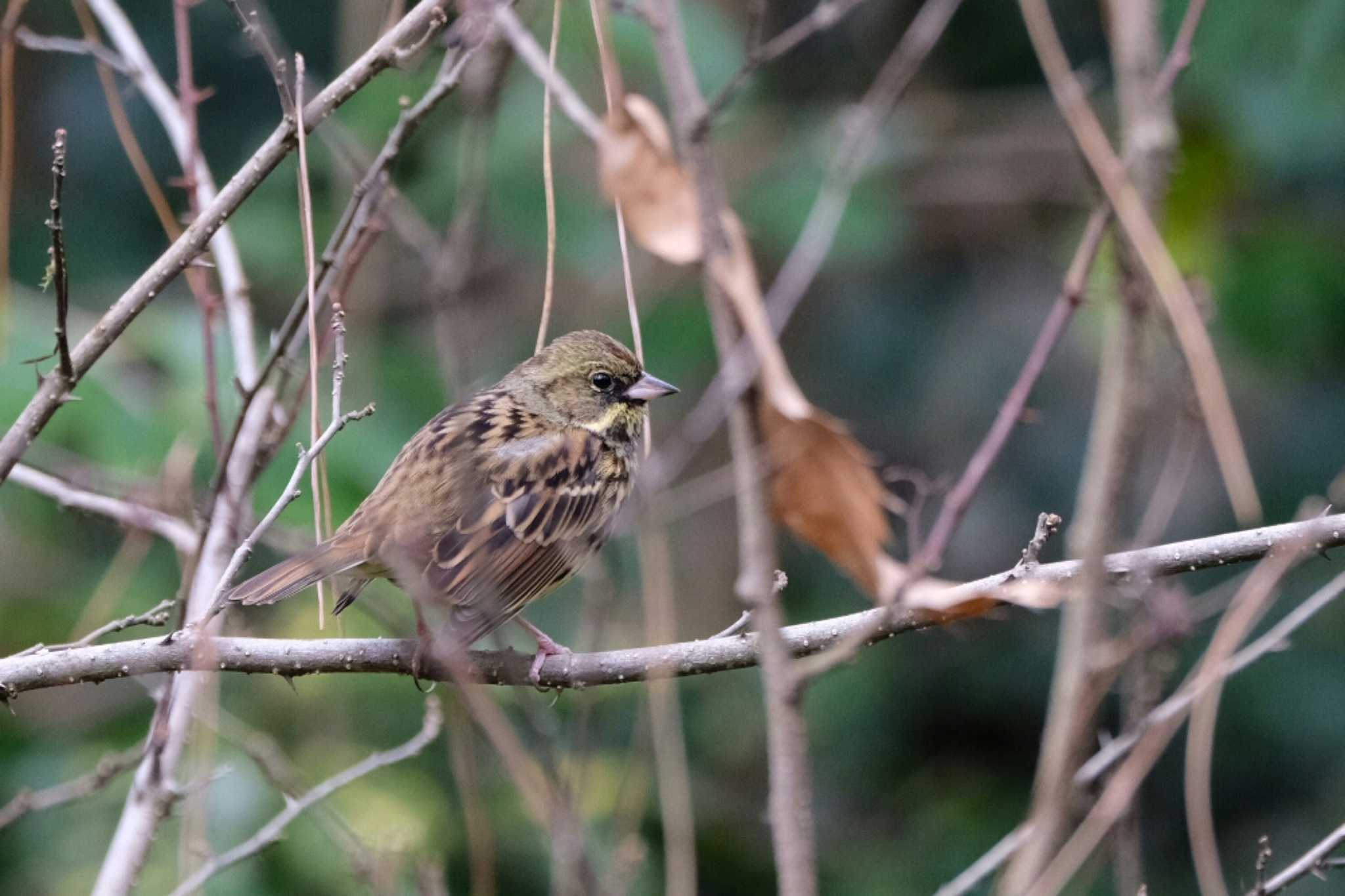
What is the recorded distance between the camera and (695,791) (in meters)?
7.63

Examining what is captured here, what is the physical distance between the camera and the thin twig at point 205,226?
10.4 feet

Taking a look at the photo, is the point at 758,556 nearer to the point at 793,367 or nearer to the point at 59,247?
the point at 59,247

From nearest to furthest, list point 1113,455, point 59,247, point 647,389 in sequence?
1. point 1113,455
2. point 59,247
3. point 647,389

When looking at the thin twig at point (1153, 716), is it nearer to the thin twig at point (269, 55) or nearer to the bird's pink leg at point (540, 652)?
the bird's pink leg at point (540, 652)

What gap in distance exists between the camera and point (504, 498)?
458cm

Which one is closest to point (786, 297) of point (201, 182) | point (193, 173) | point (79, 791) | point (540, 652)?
point (193, 173)

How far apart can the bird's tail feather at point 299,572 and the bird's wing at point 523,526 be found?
8.7 inches

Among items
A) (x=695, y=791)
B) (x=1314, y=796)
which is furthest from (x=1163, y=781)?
(x=695, y=791)

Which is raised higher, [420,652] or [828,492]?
[420,652]

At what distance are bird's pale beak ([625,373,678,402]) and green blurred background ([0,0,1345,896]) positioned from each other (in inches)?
27.9

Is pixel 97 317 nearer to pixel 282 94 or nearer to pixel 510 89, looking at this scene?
pixel 510 89

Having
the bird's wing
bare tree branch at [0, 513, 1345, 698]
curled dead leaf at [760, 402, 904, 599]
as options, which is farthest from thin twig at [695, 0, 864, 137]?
the bird's wing

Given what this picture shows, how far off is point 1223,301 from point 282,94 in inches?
191

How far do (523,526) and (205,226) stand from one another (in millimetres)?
1561
